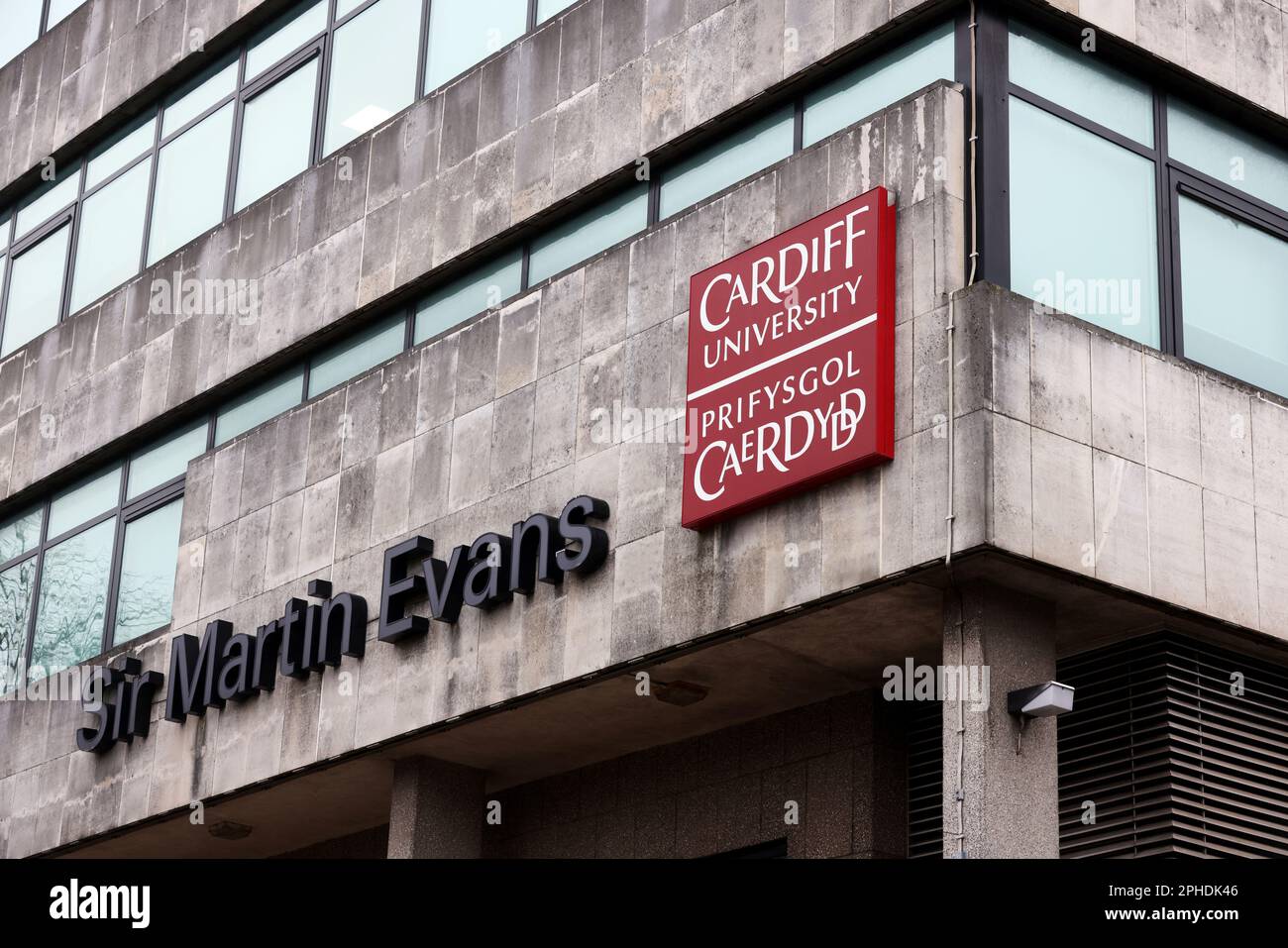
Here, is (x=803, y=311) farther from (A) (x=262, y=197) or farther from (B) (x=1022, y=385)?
(A) (x=262, y=197)

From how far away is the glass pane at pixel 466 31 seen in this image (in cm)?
2577

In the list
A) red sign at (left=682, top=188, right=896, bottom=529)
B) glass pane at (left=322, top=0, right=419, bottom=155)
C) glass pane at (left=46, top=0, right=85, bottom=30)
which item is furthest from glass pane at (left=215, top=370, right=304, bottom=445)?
glass pane at (left=46, top=0, right=85, bottom=30)

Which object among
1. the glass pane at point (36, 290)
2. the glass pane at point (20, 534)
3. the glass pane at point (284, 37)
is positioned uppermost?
the glass pane at point (284, 37)

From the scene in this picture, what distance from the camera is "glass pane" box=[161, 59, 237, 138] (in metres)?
30.5

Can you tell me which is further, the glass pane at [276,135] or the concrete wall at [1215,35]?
the glass pane at [276,135]

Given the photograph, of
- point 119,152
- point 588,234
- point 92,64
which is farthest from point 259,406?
point 92,64

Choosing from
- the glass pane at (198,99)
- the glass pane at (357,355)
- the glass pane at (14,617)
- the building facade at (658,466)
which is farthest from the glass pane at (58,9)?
the glass pane at (357,355)

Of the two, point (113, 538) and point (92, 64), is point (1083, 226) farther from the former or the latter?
point (92, 64)

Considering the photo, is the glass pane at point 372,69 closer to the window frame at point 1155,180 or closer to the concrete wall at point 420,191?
the concrete wall at point 420,191

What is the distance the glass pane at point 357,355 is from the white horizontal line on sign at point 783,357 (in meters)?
6.25

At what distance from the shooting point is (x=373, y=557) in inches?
961

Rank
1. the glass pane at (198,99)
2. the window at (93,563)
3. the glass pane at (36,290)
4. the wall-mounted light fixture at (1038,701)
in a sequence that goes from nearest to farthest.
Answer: the wall-mounted light fixture at (1038,701) < the window at (93,563) < the glass pane at (198,99) < the glass pane at (36,290)

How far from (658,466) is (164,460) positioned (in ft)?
34.2

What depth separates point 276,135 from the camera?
29000 millimetres
